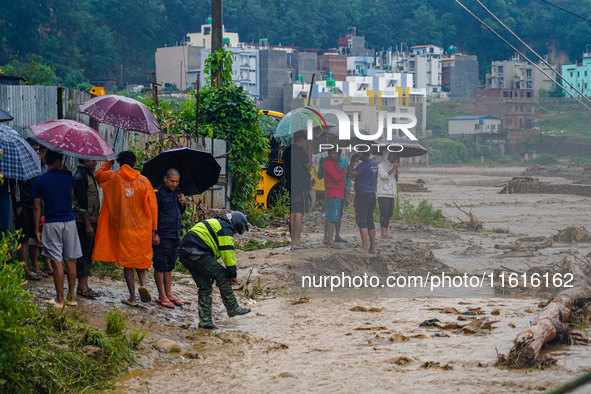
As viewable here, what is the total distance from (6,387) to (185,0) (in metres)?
92.1

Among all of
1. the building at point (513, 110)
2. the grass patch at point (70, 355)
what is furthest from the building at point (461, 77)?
the grass patch at point (70, 355)

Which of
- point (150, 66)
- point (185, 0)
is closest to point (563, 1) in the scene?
point (150, 66)

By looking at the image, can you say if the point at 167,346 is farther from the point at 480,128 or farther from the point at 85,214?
the point at 480,128

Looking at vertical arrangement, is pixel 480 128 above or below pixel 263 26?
below

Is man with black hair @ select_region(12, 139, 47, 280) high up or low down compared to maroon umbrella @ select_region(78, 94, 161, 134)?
down

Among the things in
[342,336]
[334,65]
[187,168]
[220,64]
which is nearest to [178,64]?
[334,65]

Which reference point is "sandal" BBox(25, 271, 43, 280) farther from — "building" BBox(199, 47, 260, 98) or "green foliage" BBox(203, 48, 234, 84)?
"building" BBox(199, 47, 260, 98)

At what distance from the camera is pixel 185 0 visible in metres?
90.8

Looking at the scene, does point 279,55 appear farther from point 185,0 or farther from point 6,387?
point 6,387

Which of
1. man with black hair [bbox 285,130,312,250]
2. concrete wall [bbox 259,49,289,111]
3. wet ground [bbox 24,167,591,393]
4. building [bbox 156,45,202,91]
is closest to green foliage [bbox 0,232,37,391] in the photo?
wet ground [bbox 24,167,591,393]

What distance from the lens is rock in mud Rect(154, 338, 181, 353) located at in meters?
6.10

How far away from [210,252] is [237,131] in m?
7.63

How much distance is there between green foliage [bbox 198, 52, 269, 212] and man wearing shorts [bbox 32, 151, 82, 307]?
7.58 meters

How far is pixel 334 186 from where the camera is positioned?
35.9ft
